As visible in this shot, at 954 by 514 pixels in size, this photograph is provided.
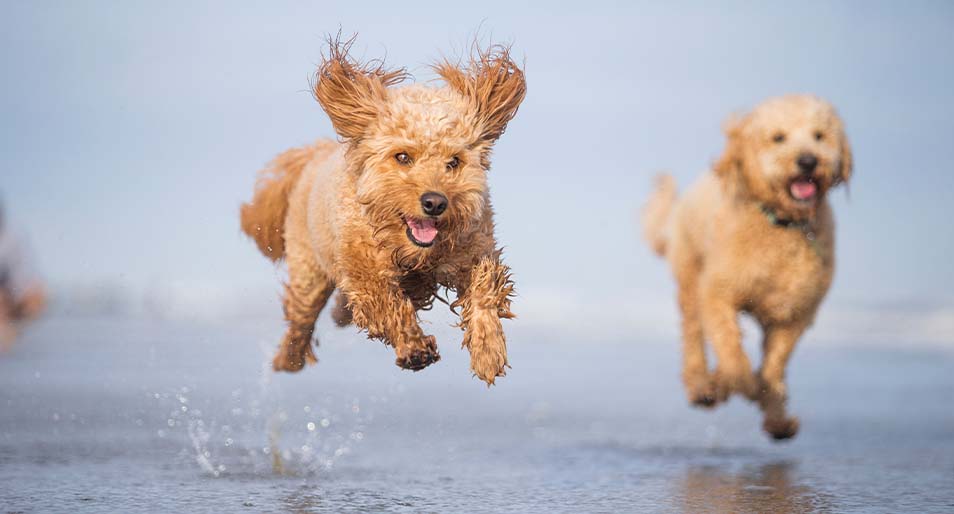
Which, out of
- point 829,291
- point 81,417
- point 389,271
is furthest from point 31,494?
point 829,291

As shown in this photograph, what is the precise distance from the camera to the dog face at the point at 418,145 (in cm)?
524

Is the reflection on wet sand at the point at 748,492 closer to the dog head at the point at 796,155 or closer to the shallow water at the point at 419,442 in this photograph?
the shallow water at the point at 419,442

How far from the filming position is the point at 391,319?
539 centimetres

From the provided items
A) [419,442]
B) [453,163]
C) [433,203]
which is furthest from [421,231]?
[419,442]

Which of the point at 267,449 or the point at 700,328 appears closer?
the point at 267,449

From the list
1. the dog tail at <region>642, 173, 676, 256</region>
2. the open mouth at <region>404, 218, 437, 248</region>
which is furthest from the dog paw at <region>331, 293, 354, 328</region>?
the dog tail at <region>642, 173, 676, 256</region>

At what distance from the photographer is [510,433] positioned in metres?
8.57

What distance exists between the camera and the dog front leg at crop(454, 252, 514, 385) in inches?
208

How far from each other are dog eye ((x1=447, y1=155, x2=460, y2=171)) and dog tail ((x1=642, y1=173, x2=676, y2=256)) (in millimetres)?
5472

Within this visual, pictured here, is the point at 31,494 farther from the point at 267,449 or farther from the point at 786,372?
the point at 786,372

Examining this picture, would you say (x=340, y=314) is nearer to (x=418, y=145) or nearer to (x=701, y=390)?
(x=418, y=145)

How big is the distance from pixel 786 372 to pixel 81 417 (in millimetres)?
4533

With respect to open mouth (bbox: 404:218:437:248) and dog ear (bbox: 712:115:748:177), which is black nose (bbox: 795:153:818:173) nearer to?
dog ear (bbox: 712:115:748:177)

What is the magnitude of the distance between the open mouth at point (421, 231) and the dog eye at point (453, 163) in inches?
9.9
